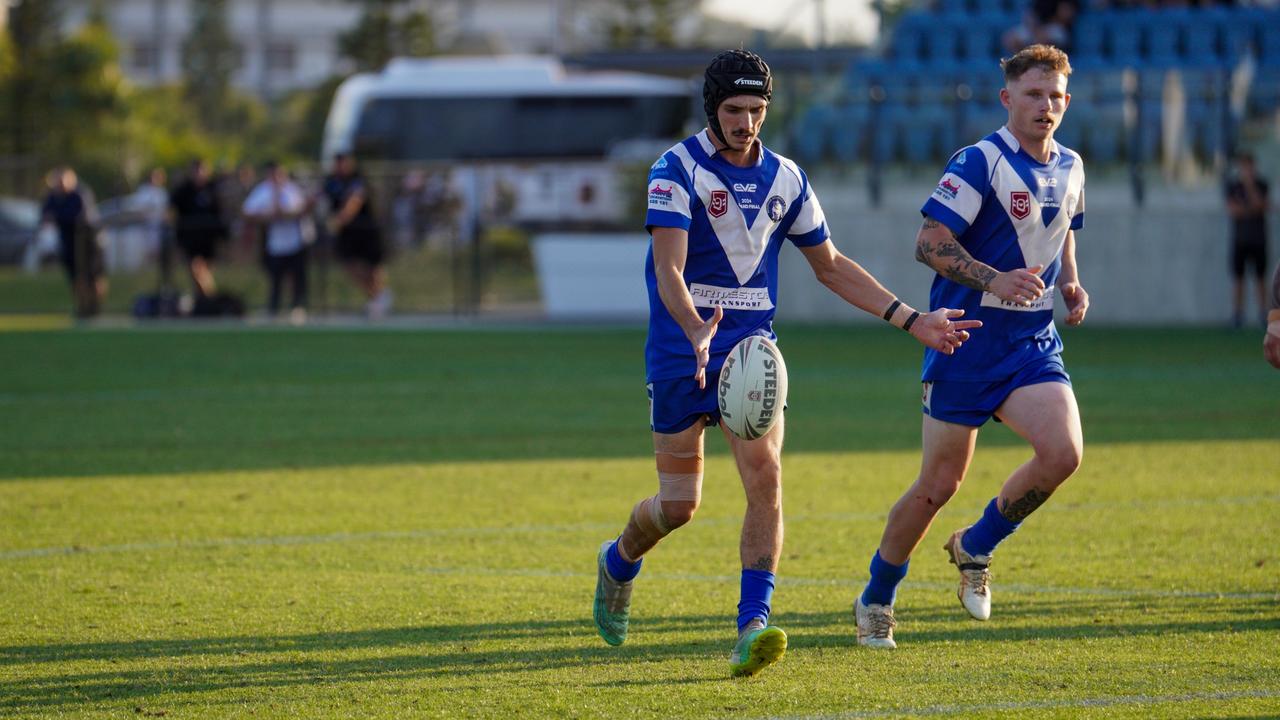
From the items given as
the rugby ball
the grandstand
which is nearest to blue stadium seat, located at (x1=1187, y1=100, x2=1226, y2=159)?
the grandstand

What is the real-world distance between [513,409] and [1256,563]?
25.3 ft

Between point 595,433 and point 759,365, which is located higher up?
point 759,365

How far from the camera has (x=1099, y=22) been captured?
2664cm

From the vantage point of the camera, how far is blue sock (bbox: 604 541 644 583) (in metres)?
6.24

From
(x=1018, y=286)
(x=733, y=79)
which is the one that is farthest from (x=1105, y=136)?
(x=733, y=79)

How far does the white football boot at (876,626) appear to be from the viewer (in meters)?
6.19

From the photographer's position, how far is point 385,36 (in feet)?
218

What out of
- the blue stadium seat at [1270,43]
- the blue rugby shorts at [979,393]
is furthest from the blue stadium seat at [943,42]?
the blue rugby shorts at [979,393]

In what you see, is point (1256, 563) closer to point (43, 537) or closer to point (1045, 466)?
point (1045, 466)

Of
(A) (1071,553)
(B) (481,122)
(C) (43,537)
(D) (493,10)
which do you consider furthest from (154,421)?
(D) (493,10)

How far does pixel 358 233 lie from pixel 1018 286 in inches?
823

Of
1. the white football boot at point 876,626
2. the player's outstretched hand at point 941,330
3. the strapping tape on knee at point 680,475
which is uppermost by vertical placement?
the player's outstretched hand at point 941,330

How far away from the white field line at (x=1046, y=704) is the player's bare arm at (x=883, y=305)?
1.24 meters

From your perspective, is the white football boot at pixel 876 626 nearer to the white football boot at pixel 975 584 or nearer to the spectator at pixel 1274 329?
the white football boot at pixel 975 584
